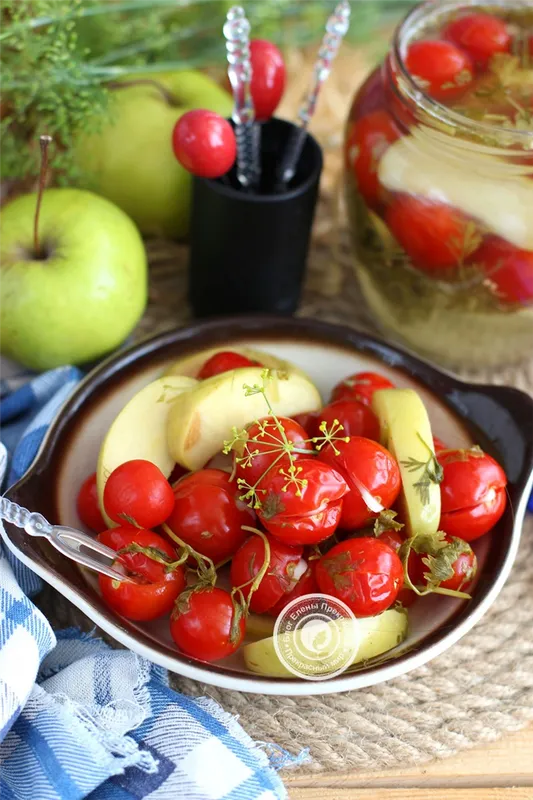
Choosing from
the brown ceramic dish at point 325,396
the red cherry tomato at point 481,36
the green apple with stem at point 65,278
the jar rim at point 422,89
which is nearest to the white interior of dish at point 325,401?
the brown ceramic dish at point 325,396

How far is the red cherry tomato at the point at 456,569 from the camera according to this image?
73 centimetres

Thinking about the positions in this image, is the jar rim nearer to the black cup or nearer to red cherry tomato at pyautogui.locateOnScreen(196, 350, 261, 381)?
the black cup

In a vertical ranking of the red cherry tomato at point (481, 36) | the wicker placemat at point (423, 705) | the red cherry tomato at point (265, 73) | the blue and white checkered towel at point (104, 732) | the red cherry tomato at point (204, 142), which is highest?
the red cherry tomato at point (481, 36)

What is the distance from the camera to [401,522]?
769mm

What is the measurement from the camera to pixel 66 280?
90 centimetres

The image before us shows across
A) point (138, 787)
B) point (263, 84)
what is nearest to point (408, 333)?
point (263, 84)

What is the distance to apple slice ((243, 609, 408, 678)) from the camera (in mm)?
686

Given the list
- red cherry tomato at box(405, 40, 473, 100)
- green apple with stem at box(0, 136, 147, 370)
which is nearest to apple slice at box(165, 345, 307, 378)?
green apple with stem at box(0, 136, 147, 370)

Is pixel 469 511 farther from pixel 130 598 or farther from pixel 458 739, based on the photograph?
pixel 130 598

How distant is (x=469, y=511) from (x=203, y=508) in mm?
231

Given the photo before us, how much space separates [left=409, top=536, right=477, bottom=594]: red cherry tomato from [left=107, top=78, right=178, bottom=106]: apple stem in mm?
672

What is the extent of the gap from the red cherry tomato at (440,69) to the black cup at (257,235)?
0.13 meters

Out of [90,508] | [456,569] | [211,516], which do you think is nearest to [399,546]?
[456,569]

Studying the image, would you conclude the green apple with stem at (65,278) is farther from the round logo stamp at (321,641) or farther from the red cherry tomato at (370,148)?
the round logo stamp at (321,641)
